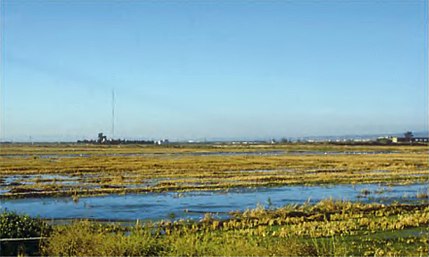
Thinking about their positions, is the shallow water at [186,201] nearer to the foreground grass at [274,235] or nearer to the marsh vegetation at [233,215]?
the marsh vegetation at [233,215]

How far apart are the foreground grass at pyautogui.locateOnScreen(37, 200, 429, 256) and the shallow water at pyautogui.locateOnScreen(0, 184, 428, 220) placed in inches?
98.1

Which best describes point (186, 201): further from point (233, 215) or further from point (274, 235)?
point (274, 235)

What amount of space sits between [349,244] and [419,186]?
60.1 feet

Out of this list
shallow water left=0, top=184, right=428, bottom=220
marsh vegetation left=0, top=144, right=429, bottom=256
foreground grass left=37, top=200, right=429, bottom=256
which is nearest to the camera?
foreground grass left=37, top=200, right=429, bottom=256

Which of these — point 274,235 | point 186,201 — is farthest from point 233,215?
point 186,201

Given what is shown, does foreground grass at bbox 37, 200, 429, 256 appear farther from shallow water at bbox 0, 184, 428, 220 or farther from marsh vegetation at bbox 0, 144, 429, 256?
shallow water at bbox 0, 184, 428, 220

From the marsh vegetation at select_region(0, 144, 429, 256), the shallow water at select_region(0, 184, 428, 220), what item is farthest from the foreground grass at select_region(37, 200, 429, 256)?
the shallow water at select_region(0, 184, 428, 220)

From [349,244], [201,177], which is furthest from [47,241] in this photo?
[201,177]

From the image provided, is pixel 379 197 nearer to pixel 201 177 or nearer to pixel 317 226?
pixel 317 226

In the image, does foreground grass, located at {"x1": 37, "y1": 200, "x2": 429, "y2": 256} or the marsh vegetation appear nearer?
foreground grass, located at {"x1": 37, "y1": 200, "x2": 429, "y2": 256}

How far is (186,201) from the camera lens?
Answer: 22.9m

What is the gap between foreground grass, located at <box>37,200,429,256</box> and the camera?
32.4ft

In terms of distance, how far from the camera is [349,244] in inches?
528

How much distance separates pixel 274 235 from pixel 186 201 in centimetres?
909
